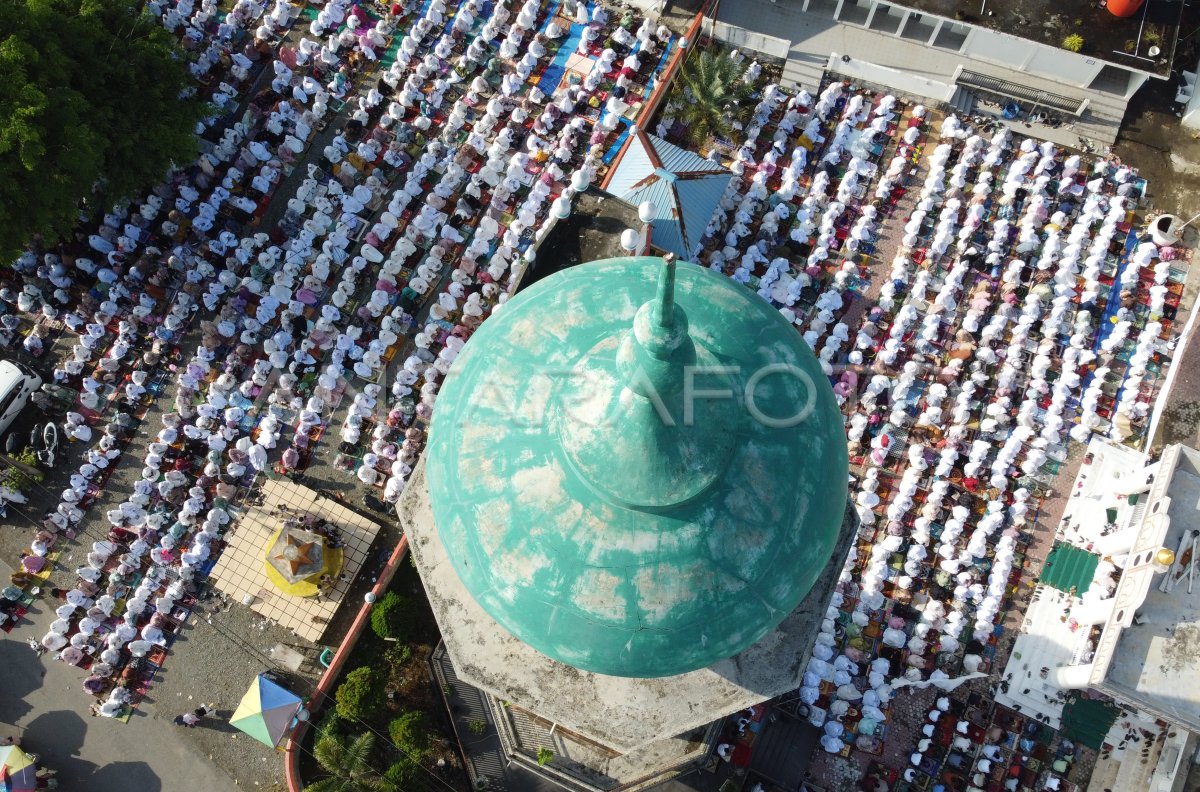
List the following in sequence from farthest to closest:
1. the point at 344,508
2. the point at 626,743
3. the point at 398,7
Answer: the point at 398,7 → the point at 344,508 → the point at 626,743

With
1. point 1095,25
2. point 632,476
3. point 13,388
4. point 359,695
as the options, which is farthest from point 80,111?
point 1095,25

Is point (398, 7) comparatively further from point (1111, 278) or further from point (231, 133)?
point (1111, 278)

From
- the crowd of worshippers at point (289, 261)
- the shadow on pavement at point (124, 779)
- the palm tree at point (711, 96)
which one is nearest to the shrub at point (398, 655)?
the crowd of worshippers at point (289, 261)

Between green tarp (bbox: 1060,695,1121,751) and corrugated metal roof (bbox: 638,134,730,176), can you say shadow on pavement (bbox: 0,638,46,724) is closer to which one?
corrugated metal roof (bbox: 638,134,730,176)

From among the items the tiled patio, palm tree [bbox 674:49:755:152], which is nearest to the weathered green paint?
the tiled patio

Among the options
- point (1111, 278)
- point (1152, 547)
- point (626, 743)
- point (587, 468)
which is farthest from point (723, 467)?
point (1111, 278)

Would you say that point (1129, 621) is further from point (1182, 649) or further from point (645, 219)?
point (645, 219)

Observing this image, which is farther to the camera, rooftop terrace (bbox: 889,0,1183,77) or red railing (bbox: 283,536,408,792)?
rooftop terrace (bbox: 889,0,1183,77)
